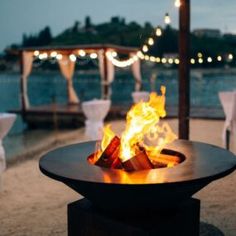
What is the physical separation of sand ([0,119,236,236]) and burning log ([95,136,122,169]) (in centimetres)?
128

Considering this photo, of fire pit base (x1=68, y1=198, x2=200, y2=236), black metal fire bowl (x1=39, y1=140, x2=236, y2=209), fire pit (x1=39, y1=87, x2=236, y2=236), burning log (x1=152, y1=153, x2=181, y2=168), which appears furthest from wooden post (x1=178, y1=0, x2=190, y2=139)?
fire pit base (x1=68, y1=198, x2=200, y2=236)

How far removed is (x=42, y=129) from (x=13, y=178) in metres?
11.3

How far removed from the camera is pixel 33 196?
570 cm

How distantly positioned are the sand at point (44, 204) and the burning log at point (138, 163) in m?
1.50

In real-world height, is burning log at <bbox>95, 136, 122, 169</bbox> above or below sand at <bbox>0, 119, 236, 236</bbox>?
above

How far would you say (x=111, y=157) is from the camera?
3473 mm

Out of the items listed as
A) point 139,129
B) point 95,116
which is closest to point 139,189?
point 139,129

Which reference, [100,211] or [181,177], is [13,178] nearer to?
[100,211]

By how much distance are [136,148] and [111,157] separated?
0.89 feet

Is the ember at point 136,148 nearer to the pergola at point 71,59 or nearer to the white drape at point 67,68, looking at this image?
the pergola at point 71,59

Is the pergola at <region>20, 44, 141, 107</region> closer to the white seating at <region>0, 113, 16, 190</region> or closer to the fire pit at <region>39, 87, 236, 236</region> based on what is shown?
the white seating at <region>0, 113, 16, 190</region>

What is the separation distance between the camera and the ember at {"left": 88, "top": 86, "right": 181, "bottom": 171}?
130 inches

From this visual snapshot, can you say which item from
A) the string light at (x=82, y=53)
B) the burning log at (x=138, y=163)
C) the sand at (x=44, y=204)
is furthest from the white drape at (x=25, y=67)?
the burning log at (x=138, y=163)

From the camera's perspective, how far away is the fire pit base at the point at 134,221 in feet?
10.1
